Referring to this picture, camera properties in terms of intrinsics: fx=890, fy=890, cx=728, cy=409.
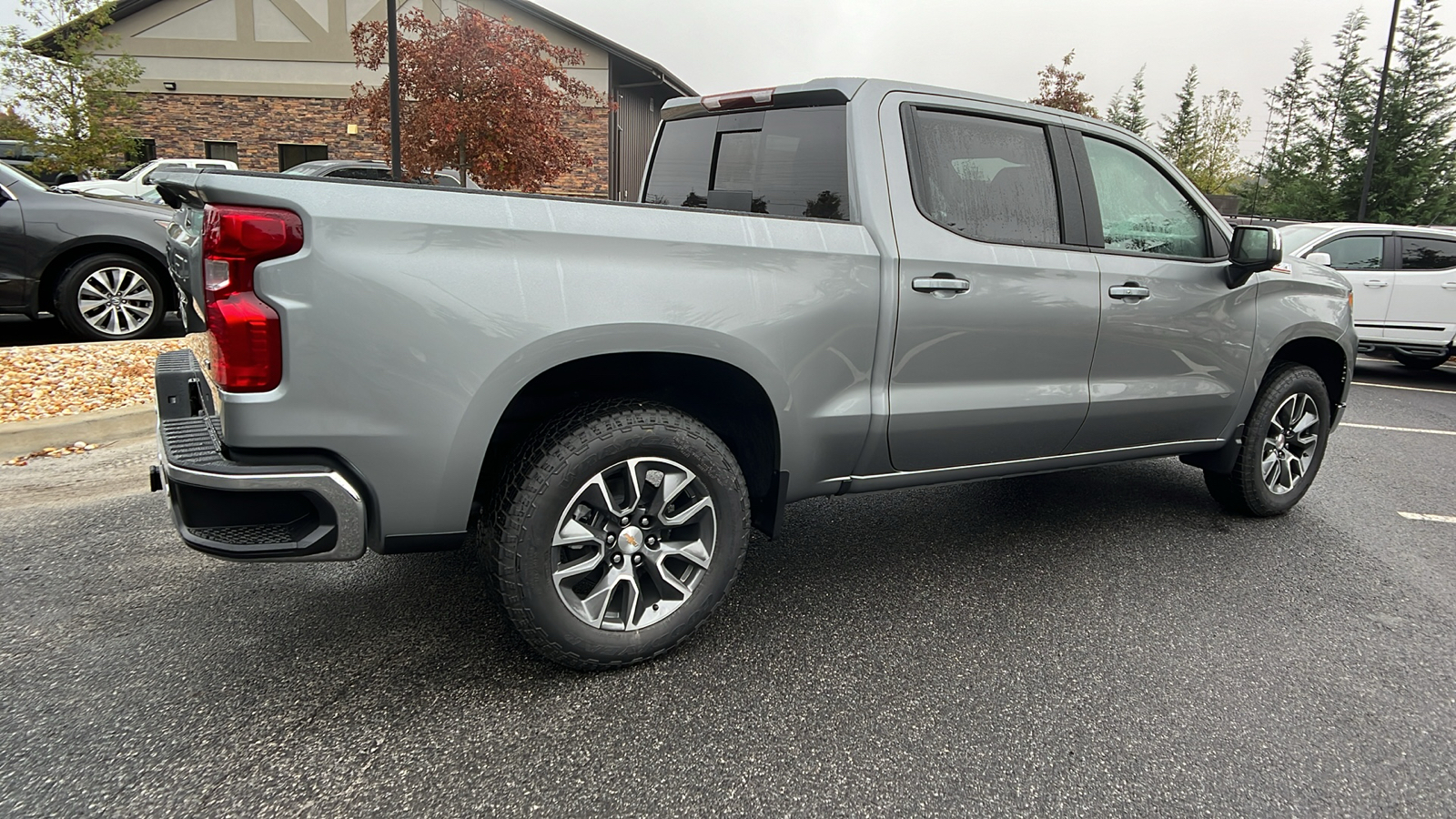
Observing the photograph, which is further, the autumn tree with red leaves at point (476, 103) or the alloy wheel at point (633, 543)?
the autumn tree with red leaves at point (476, 103)

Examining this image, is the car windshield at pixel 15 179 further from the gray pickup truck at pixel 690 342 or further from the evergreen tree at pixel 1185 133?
the evergreen tree at pixel 1185 133

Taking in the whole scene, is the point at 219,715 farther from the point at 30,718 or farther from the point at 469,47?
the point at 469,47

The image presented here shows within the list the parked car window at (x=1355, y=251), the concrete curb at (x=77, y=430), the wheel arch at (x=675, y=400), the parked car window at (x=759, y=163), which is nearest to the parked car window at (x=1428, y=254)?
the parked car window at (x=1355, y=251)

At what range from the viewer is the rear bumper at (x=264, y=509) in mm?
2248

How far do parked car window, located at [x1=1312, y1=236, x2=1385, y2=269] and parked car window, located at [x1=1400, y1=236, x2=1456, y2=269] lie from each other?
0.81 ft

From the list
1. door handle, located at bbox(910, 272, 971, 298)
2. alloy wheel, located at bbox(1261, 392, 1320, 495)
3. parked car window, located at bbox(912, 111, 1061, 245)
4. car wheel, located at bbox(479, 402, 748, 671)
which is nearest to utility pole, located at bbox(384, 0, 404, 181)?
parked car window, located at bbox(912, 111, 1061, 245)

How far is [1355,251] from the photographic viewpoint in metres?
10.7

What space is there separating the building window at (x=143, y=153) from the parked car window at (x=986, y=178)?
26.1 meters

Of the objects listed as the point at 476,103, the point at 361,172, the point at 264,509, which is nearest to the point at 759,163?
the point at 264,509

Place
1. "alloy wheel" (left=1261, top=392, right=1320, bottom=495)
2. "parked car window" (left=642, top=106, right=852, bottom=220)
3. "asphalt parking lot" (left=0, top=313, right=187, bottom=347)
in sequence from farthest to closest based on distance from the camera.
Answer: "asphalt parking lot" (left=0, top=313, right=187, bottom=347) < "alloy wheel" (left=1261, top=392, right=1320, bottom=495) < "parked car window" (left=642, top=106, right=852, bottom=220)

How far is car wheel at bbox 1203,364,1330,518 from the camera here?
4.42 metres

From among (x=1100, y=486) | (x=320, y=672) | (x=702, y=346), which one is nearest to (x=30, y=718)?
(x=320, y=672)

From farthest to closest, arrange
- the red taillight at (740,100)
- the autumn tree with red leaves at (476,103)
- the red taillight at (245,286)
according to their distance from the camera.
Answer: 1. the autumn tree with red leaves at (476,103)
2. the red taillight at (740,100)
3. the red taillight at (245,286)

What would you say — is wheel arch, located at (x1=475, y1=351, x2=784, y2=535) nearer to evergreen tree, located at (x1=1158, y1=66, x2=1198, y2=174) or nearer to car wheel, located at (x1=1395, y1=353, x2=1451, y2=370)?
car wheel, located at (x1=1395, y1=353, x2=1451, y2=370)
